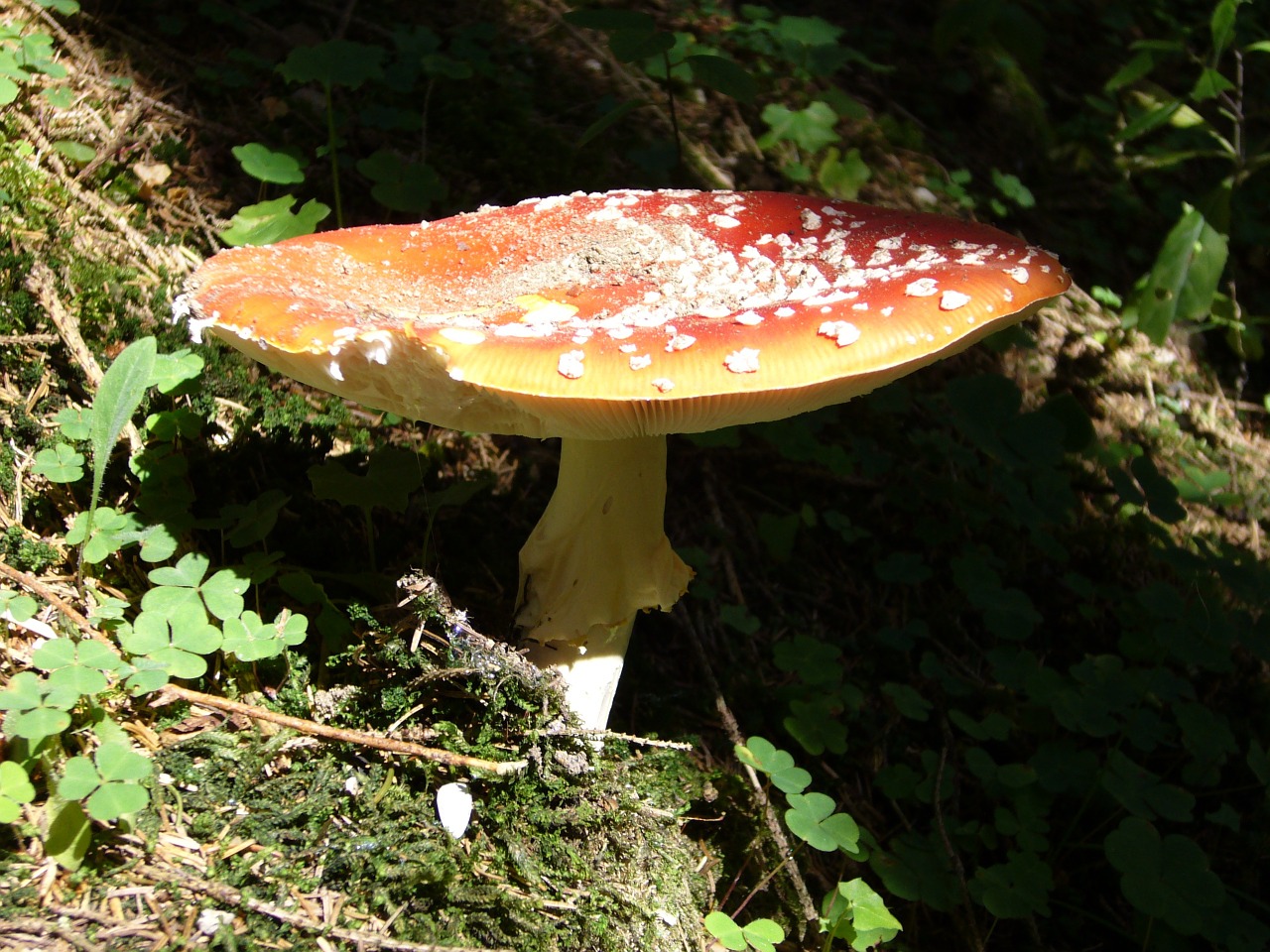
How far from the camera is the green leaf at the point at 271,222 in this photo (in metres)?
3.04

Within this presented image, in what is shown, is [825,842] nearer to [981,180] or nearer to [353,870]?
[353,870]

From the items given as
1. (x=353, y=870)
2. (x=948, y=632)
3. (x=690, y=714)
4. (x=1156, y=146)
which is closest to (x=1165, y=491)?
(x=948, y=632)

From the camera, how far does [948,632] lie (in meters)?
3.46

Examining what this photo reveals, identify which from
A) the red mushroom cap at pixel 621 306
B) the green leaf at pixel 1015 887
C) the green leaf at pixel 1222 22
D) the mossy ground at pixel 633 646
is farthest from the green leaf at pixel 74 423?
the green leaf at pixel 1222 22

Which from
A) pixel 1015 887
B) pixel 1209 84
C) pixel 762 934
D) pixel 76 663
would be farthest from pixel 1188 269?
pixel 76 663

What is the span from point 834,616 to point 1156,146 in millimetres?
4790

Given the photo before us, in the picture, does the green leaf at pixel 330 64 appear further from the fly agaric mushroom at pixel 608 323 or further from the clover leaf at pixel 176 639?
the clover leaf at pixel 176 639

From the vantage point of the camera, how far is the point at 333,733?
206 cm

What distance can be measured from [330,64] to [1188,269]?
13.3 feet

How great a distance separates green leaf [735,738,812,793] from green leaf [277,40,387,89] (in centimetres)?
269

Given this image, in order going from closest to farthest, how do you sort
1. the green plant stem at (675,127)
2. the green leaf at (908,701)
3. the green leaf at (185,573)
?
the green leaf at (185,573) → the green leaf at (908,701) → the green plant stem at (675,127)

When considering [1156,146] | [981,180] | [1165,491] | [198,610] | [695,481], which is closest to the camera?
[198,610]

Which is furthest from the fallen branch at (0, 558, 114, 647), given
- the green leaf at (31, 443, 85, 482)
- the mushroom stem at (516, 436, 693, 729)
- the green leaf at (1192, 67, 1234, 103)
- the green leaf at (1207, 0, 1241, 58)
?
the green leaf at (1207, 0, 1241, 58)

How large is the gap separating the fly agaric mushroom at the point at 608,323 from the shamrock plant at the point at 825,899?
0.51m
